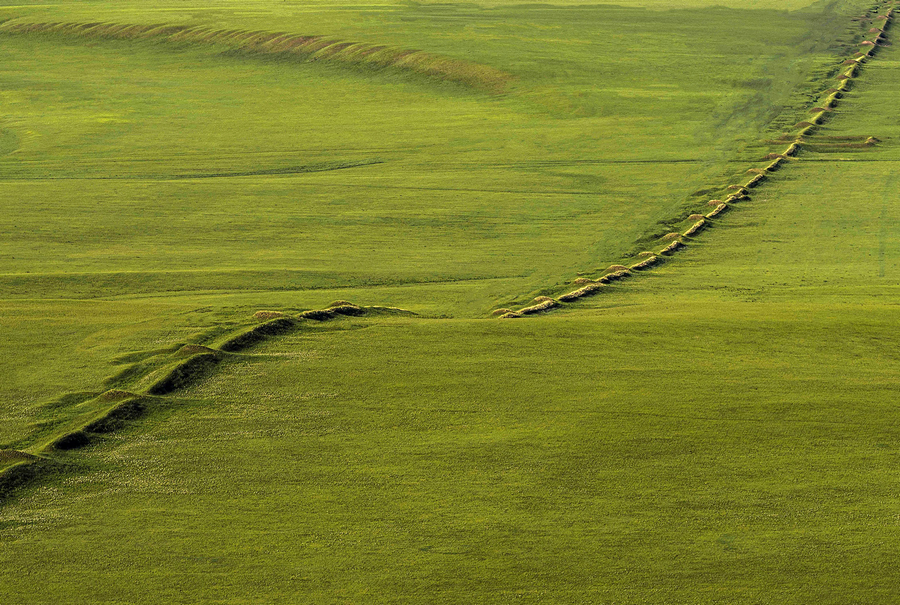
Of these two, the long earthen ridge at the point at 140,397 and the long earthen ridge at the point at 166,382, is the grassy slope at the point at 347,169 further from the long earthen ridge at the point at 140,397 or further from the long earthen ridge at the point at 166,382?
the long earthen ridge at the point at 166,382

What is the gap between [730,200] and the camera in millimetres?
61500

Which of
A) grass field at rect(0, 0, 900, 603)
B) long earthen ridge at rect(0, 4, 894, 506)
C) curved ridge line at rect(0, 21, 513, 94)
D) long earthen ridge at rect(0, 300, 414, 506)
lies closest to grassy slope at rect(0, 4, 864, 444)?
grass field at rect(0, 0, 900, 603)

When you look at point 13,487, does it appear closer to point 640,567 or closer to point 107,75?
point 640,567

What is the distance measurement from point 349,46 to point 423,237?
52.7 m

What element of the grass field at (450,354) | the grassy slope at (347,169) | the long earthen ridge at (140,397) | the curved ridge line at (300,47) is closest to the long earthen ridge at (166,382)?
the long earthen ridge at (140,397)

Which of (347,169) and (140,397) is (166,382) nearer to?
(140,397)

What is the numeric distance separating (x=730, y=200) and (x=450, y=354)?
3160 cm

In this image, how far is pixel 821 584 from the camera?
24.6 metres

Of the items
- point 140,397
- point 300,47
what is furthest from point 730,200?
point 300,47

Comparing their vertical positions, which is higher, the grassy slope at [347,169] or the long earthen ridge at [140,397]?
the grassy slope at [347,169]

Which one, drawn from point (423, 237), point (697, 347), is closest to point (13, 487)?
point (697, 347)

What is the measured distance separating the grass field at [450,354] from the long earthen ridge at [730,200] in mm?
820

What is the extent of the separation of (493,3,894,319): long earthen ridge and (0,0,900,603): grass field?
2.69ft

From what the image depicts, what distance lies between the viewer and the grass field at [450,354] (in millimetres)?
25625
